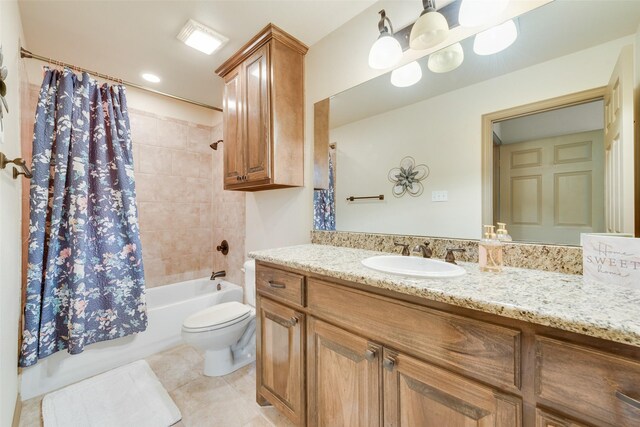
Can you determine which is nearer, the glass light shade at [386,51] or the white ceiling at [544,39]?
the white ceiling at [544,39]

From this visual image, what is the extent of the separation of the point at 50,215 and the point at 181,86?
58.9 inches

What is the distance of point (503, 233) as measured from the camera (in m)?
0.99

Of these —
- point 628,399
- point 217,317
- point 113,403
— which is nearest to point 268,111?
point 217,317

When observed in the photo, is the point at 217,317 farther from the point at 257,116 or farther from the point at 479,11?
the point at 479,11

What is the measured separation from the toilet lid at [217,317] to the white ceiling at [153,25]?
1.93 m

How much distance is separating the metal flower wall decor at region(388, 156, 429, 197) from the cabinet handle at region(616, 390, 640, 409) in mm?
942

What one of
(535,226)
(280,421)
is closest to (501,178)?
(535,226)

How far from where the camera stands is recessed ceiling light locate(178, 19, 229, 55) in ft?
5.29

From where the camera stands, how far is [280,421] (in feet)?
4.52

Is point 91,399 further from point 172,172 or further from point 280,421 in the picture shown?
point 172,172

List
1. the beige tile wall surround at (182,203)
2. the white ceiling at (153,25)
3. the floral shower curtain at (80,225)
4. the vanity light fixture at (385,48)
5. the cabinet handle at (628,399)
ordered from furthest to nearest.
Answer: the beige tile wall surround at (182,203), the floral shower curtain at (80,225), the white ceiling at (153,25), the vanity light fixture at (385,48), the cabinet handle at (628,399)

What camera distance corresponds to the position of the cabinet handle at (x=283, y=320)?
3.79ft

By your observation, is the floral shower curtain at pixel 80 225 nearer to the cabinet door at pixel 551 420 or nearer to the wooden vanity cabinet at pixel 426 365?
the wooden vanity cabinet at pixel 426 365

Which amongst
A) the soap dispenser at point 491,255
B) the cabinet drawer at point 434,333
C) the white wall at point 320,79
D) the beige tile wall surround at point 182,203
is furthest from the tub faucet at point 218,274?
the soap dispenser at point 491,255
